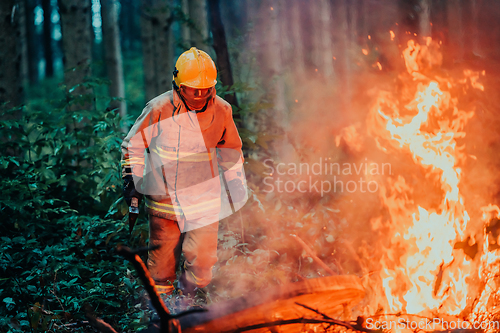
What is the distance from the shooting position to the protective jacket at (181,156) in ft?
9.63

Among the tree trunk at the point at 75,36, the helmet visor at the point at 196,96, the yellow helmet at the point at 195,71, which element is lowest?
the helmet visor at the point at 196,96

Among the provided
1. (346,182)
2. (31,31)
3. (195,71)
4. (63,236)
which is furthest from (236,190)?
(31,31)

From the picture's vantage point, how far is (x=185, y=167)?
3096 millimetres

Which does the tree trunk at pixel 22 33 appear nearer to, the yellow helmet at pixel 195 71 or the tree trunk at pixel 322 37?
the yellow helmet at pixel 195 71

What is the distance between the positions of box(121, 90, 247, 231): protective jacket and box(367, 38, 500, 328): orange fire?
1868mm

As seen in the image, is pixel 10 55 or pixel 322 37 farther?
pixel 322 37

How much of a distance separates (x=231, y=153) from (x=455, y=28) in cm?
523

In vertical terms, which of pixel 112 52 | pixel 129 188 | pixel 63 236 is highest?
pixel 112 52

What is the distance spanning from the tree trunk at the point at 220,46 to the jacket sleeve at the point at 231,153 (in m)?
2.00

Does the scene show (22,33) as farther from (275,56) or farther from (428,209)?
(428,209)

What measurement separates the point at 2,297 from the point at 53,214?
1701mm

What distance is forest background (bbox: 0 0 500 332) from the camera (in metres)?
3.62

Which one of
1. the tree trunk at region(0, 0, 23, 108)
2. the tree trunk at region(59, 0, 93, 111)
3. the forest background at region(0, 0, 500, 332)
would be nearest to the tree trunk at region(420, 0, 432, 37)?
the forest background at region(0, 0, 500, 332)

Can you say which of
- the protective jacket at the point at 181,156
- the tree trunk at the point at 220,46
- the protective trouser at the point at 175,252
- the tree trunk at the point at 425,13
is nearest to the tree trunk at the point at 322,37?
the tree trunk at the point at 425,13
